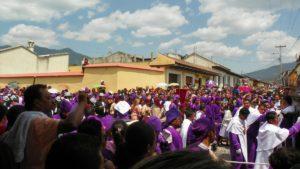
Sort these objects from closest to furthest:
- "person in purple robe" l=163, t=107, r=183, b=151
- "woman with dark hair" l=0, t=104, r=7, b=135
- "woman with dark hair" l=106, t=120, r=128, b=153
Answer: "woman with dark hair" l=0, t=104, r=7, b=135 → "woman with dark hair" l=106, t=120, r=128, b=153 → "person in purple robe" l=163, t=107, r=183, b=151

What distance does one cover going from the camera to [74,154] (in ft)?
6.99

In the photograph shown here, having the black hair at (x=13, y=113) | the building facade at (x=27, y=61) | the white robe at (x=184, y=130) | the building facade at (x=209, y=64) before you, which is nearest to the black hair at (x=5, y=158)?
the black hair at (x=13, y=113)

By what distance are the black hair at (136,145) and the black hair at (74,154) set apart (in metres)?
1.50

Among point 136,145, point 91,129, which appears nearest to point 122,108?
point 91,129

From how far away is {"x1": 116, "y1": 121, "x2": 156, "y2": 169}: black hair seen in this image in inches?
147

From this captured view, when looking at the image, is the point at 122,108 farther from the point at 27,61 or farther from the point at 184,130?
the point at 27,61

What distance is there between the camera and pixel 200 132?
20.4 feet

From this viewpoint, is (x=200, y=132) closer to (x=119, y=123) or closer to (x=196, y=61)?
(x=119, y=123)

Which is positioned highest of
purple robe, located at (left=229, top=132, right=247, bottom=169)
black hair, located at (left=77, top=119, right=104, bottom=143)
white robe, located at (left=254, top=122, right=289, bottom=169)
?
black hair, located at (left=77, top=119, right=104, bottom=143)

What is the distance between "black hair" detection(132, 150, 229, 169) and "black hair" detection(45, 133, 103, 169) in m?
0.91

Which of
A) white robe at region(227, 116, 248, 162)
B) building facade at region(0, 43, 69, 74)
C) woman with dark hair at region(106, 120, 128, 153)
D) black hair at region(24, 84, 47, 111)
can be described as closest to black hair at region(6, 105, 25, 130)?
woman with dark hair at region(106, 120, 128, 153)

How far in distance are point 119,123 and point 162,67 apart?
31.2m

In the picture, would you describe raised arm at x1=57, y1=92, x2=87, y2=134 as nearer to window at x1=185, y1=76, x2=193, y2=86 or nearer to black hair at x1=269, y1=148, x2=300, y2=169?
black hair at x1=269, y1=148, x2=300, y2=169

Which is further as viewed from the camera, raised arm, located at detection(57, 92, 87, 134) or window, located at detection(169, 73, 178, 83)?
window, located at detection(169, 73, 178, 83)
